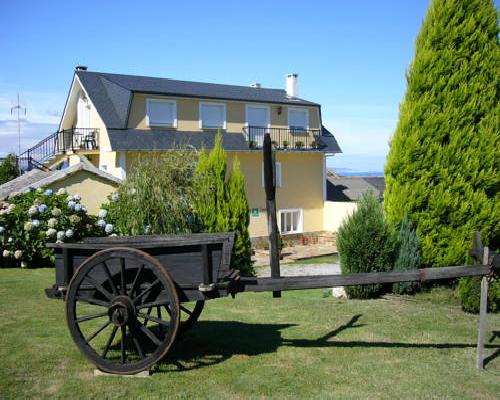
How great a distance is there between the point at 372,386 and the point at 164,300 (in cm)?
222

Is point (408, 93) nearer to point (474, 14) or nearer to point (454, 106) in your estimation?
point (454, 106)

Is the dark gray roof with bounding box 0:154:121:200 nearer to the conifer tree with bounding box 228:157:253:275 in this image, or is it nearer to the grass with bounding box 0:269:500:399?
the conifer tree with bounding box 228:157:253:275

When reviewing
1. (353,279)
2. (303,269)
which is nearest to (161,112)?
(303,269)

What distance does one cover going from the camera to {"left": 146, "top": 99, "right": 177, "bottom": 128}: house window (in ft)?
92.2

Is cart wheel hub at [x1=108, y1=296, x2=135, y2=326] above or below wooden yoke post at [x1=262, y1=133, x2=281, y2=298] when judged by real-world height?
below

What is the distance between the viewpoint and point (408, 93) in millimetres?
11023

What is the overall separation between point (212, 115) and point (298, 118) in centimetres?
615

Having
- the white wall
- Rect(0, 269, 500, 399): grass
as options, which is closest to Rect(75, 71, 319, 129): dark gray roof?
the white wall

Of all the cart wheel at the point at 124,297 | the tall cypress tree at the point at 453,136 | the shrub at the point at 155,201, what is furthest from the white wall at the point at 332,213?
the cart wheel at the point at 124,297

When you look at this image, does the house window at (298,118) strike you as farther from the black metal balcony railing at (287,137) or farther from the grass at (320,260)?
the grass at (320,260)

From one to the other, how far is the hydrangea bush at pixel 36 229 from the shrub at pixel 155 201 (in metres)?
0.92

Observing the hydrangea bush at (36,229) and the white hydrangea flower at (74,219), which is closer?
the hydrangea bush at (36,229)

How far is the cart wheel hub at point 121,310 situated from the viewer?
17.6ft

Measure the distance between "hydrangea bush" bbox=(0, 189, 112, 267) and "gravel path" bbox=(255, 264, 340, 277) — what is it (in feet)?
30.0
